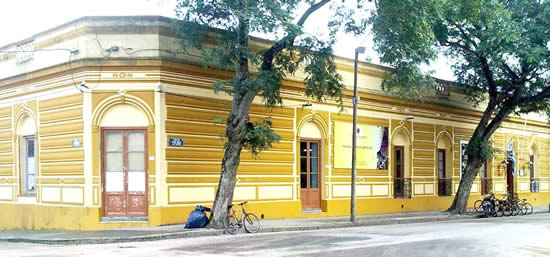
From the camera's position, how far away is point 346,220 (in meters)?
21.8

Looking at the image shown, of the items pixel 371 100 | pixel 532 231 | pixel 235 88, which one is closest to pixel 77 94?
pixel 235 88

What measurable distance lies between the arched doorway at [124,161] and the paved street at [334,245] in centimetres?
310

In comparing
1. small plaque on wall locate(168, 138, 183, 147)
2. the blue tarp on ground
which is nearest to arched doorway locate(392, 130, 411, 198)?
small plaque on wall locate(168, 138, 183, 147)

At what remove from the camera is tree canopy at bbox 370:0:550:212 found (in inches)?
682

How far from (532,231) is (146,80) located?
12.3 m

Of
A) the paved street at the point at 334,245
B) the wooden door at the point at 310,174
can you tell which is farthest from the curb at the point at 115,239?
the wooden door at the point at 310,174

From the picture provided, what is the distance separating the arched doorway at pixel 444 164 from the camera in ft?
96.5

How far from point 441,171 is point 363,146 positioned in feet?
21.7

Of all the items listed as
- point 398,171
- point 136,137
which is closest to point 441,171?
point 398,171

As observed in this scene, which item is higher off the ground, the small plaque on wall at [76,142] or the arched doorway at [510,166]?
the small plaque on wall at [76,142]

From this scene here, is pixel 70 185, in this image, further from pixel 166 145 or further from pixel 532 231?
pixel 532 231

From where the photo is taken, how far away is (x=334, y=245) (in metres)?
14.2

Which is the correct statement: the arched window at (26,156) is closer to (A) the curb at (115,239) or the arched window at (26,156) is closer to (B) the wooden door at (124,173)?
(B) the wooden door at (124,173)

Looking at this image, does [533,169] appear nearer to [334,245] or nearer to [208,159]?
[208,159]
